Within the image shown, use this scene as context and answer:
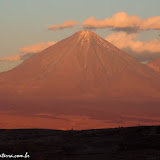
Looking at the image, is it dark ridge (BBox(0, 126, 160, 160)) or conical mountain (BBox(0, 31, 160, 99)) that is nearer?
dark ridge (BBox(0, 126, 160, 160))

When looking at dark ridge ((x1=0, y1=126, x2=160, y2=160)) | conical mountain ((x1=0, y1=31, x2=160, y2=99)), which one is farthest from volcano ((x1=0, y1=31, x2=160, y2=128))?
dark ridge ((x1=0, y1=126, x2=160, y2=160))

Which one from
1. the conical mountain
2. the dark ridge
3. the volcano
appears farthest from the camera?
the conical mountain

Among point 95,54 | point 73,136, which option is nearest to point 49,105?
point 95,54

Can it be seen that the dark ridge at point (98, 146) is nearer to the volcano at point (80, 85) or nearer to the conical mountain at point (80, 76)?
the volcano at point (80, 85)

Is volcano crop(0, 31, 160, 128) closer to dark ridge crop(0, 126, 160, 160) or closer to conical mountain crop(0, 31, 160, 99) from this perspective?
conical mountain crop(0, 31, 160, 99)

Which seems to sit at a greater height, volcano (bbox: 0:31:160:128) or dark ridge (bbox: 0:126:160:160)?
volcano (bbox: 0:31:160:128)

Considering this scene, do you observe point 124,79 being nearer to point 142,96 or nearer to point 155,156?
point 142,96

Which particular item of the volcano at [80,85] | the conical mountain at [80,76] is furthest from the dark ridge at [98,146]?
the conical mountain at [80,76]

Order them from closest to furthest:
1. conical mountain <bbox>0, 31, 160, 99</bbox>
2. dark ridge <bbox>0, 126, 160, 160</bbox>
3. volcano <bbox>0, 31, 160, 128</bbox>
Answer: dark ridge <bbox>0, 126, 160, 160</bbox> < volcano <bbox>0, 31, 160, 128</bbox> < conical mountain <bbox>0, 31, 160, 99</bbox>
